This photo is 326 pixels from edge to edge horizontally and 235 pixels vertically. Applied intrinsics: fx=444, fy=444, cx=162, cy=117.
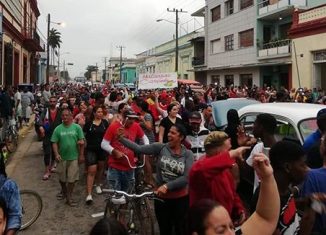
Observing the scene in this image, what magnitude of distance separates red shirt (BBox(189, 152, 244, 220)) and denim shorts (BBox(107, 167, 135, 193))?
296 centimetres

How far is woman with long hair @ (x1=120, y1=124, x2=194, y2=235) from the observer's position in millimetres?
5047

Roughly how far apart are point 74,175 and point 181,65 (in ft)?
154

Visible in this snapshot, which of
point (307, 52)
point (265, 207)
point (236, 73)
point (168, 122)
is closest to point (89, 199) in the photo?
point (168, 122)

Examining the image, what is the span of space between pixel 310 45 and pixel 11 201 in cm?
2467

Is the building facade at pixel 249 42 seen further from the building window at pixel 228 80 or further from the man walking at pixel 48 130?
the man walking at pixel 48 130

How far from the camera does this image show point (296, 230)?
3295 mm

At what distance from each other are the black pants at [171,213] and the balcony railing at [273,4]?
26334mm

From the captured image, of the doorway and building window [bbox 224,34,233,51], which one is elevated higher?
building window [bbox 224,34,233,51]

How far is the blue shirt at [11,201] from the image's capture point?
3.62 metres

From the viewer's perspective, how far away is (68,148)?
8078 mm

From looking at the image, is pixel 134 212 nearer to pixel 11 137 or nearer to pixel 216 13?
pixel 11 137

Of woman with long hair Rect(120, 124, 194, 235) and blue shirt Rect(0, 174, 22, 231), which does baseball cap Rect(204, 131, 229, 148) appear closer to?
woman with long hair Rect(120, 124, 194, 235)

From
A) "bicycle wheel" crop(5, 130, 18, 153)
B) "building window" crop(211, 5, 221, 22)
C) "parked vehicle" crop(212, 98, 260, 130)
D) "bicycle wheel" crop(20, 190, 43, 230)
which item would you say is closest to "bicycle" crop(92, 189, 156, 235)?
"bicycle wheel" crop(20, 190, 43, 230)

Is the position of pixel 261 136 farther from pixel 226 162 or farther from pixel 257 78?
pixel 257 78
